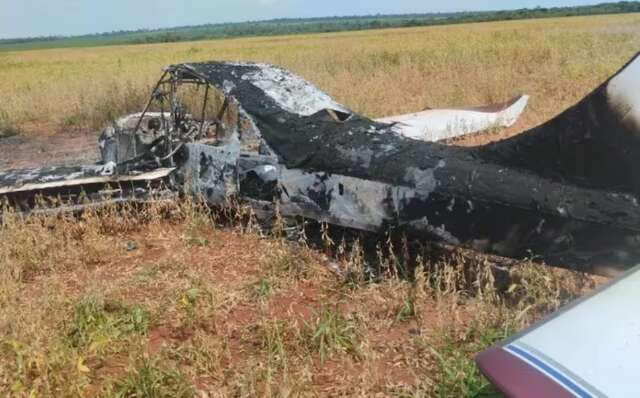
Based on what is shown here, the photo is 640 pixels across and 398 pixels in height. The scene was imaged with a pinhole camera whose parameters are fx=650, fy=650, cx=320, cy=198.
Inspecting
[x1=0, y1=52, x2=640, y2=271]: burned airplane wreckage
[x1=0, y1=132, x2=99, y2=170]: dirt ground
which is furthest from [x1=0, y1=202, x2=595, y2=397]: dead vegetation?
[x1=0, y1=132, x2=99, y2=170]: dirt ground

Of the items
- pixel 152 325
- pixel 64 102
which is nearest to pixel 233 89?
pixel 152 325

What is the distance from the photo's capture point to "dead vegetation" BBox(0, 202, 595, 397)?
11.1 ft

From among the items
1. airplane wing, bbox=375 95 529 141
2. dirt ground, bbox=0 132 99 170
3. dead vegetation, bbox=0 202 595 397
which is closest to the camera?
dead vegetation, bbox=0 202 595 397

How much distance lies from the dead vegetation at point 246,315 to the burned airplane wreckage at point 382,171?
0.32m

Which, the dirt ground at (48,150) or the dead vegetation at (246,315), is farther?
the dirt ground at (48,150)

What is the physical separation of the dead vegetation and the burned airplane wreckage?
12.4 inches

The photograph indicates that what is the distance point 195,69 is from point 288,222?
202 cm

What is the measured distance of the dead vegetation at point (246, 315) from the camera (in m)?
3.37

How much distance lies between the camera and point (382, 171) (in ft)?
15.1

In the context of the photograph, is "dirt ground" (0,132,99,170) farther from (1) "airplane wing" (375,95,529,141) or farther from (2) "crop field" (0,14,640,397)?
(1) "airplane wing" (375,95,529,141)

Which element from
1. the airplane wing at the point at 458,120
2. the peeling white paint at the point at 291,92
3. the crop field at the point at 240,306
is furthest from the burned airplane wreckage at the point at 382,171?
the airplane wing at the point at 458,120

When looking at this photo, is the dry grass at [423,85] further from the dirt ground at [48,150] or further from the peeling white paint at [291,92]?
the peeling white paint at [291,92]

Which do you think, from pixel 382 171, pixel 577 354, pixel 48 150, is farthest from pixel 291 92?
pixel 48 150

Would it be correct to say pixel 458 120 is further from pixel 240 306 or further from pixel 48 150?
pixel 48 150
